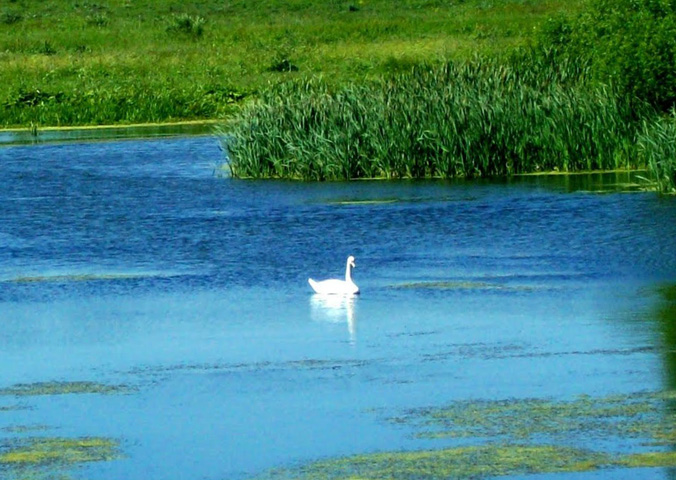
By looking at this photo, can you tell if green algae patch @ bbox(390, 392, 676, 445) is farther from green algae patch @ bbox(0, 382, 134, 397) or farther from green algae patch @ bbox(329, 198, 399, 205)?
green algae patch @ bbox(329, 198, 399, 205)

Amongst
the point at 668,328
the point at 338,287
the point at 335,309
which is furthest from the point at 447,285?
the point at 668,328

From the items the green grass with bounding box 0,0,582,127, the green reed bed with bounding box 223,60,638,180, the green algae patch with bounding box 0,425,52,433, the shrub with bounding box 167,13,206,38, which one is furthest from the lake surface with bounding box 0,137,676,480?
the shrub with bounding box 167,13,206,38

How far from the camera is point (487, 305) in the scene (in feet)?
44.9

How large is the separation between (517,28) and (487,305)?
38634 millimetres

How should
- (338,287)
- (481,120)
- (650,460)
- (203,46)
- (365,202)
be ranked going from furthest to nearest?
(203,46) → (481,120) → (365,202) → (338,287) → (650,460)

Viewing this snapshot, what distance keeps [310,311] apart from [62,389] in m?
3.27

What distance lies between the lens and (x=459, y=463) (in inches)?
338

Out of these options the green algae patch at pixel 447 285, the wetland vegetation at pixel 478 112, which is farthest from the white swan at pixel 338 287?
the wetland vegetation at pixel 478 112

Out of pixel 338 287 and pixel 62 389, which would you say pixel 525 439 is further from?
pixel 338 287

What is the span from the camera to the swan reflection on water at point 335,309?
525 inches

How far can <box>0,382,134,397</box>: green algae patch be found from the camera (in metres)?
10.8

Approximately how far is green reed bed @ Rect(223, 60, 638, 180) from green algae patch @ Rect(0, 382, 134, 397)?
1355 centimetres

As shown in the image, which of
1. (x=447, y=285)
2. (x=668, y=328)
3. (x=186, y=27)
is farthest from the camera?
(x=186, y=27)

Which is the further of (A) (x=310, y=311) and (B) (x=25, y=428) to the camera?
(A) (x=310, y=311)
